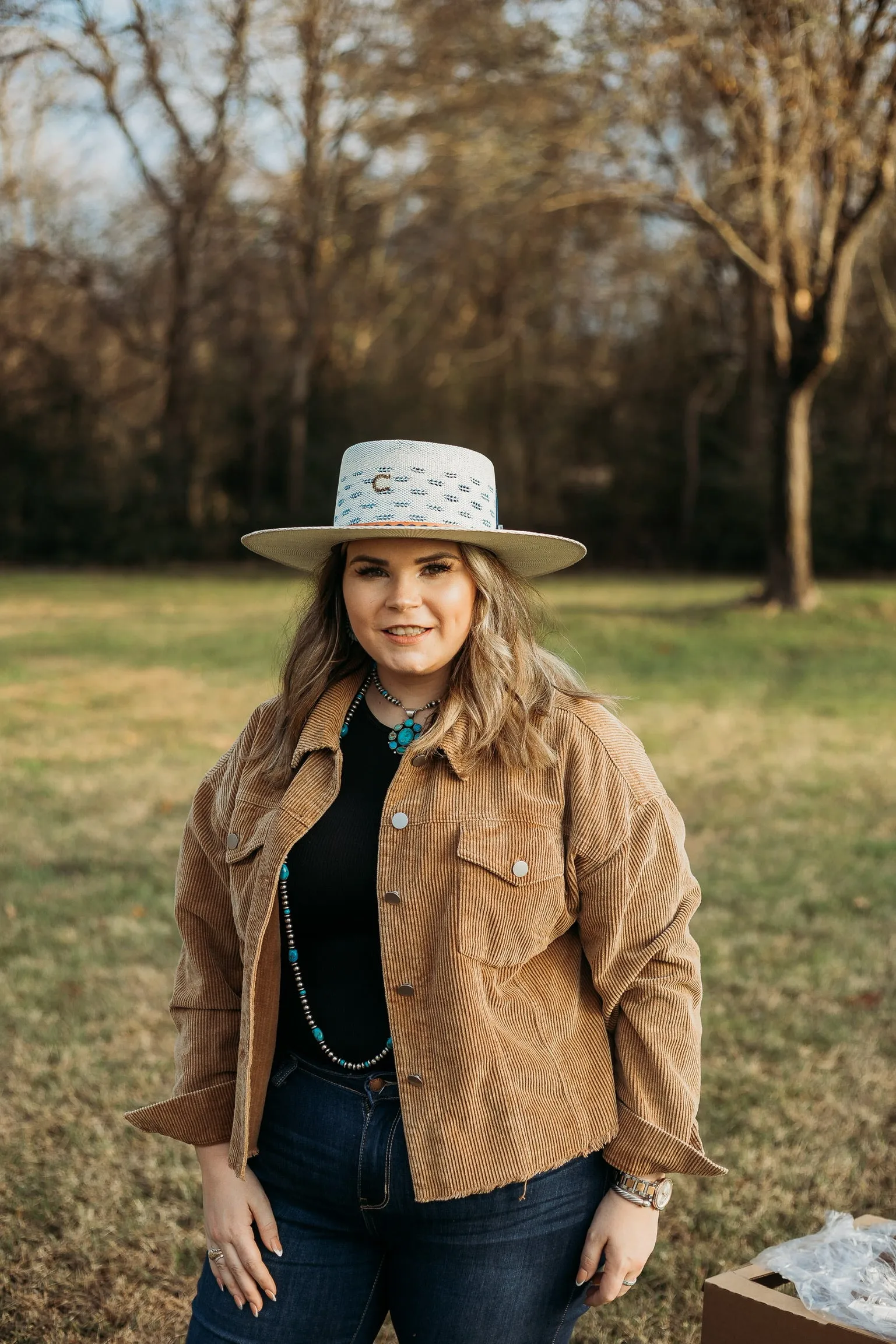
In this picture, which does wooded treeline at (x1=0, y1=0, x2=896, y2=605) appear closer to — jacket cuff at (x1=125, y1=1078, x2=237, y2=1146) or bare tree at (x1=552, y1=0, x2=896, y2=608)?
bare tree at (x1=552, y1=0, x2=896, y2=608)

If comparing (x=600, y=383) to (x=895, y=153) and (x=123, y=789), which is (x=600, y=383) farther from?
(x=123, y=789)

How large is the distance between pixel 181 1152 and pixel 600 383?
76.5 ft

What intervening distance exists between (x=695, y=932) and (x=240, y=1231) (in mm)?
3682

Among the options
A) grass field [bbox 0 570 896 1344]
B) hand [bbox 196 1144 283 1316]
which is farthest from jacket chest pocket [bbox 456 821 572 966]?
grass field [bbox 0 570 896 1344]

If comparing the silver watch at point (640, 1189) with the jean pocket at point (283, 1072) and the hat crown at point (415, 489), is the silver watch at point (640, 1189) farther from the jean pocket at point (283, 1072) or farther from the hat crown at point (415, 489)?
the hat crown at point (415, 489)

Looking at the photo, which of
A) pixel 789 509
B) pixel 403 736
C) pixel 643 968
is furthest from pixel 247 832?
pixel 789 509

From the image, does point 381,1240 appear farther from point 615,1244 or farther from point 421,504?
point 421,504

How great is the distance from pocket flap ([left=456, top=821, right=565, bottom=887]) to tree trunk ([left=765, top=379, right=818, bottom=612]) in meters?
13.9

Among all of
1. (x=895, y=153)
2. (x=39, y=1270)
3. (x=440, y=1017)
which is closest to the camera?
(x=440, y=1017)

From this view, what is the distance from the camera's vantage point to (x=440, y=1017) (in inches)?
73.2

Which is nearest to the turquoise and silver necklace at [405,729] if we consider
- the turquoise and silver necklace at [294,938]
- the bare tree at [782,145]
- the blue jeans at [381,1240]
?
the turquoise and silver necklace at [294,938]

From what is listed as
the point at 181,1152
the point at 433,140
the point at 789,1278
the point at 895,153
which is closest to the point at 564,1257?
the point at 789,1278

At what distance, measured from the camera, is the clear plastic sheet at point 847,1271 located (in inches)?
74.4

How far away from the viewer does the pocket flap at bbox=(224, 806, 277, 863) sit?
2.00 m
